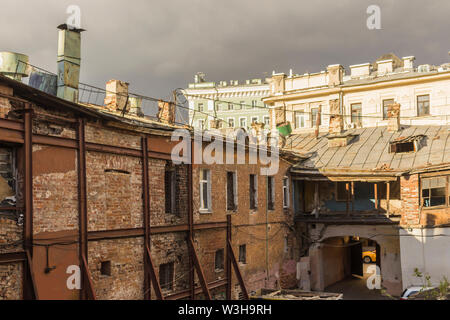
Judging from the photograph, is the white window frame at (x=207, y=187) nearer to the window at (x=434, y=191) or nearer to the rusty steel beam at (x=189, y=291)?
the rusty steel beam at (x=189, y=291)

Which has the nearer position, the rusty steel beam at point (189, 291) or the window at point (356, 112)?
the rusty steel beam at point (189, 291)

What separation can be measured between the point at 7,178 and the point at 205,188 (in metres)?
8.29

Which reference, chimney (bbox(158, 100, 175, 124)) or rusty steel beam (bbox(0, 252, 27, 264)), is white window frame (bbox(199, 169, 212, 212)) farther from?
rusty steel beam (bbox(0, 252, 27, 264))

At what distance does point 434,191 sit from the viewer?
23000 mm

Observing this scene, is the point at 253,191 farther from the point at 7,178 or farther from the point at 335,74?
the point at 335,74

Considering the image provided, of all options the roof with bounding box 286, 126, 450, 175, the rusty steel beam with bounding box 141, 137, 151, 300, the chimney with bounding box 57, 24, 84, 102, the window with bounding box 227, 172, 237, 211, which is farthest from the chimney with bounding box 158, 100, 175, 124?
the roof with bounding box 286, 126, 450, 175

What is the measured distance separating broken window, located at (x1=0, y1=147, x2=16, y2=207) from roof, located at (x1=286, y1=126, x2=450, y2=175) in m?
16.7

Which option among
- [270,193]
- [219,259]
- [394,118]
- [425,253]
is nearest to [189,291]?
[219,259]

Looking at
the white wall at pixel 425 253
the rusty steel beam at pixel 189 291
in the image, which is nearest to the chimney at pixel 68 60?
the rusty steel beam at pixel 189 291

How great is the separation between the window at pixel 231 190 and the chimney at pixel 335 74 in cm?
1956

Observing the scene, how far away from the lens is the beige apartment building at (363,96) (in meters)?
34.1
